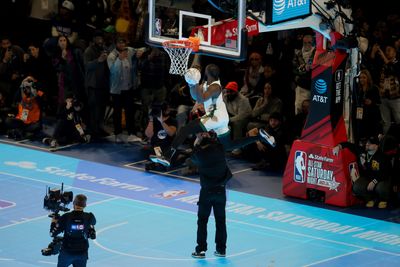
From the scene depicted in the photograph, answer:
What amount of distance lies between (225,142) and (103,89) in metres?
7.80

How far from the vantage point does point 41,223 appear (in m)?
18.8

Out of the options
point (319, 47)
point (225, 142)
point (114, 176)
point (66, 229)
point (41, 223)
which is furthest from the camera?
point (114, 176)

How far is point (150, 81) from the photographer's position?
24141 mm

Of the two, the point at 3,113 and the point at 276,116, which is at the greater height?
the point at 276,116

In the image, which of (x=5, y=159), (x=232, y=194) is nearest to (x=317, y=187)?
(x=232, y=194)

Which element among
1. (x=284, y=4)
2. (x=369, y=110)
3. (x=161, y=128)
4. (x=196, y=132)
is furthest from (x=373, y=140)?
(x=161, y=128)

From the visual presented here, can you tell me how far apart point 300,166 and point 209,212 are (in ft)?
13.2

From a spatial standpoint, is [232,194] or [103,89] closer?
[232,194]

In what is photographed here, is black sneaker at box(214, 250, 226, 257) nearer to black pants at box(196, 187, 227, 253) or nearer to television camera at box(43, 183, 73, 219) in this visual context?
black pants at box(196, 187, 227, 253)

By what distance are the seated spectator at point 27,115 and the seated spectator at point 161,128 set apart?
3428mm

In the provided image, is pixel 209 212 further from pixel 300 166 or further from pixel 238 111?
pixel 238 111

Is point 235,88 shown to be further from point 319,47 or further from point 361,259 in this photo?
point 361,259

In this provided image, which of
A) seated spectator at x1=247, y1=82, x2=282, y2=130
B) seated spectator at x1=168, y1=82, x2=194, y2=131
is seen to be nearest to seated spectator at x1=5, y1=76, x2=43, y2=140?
seated spectator at x1=168, y1=82, x2=194, y2=131

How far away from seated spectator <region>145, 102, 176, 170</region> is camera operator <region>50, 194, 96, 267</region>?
789cm
